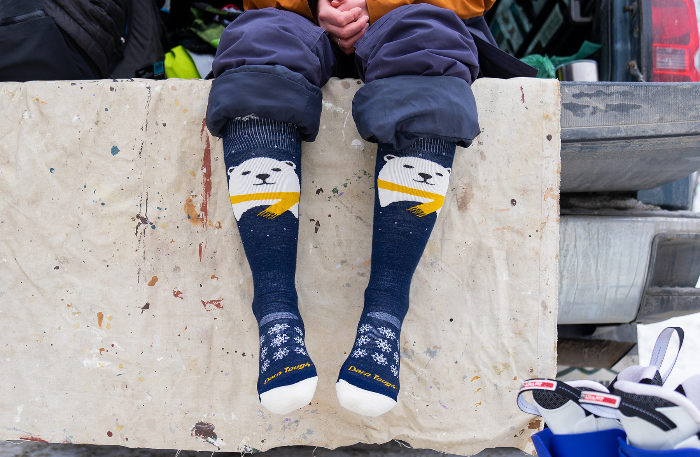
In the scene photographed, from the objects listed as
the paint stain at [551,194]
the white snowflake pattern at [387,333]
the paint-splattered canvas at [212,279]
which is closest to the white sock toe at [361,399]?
the white snowflake pattern at [387,333]

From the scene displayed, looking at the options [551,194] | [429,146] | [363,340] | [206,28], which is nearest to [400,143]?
[429,146]

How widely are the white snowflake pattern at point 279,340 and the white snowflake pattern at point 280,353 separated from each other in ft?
0.04

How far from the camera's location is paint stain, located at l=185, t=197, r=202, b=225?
97cm

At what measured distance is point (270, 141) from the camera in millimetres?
759

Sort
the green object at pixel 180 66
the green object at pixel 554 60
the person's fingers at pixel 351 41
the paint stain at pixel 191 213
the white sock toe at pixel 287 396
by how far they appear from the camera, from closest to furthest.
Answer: the white sock toe at pixel 287 396 < the person's fingers at pixel 351 41 < the paint stain at pixel 191 213 < the green object at pixel 554 60 < the green object at pixel 180 66

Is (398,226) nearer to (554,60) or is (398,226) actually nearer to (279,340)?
(279,340)

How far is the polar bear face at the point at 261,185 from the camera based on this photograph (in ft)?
2.47

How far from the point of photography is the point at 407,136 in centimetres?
71

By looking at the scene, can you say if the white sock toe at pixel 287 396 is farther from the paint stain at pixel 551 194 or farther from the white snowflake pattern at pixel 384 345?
the paint stain at pixel 551 194

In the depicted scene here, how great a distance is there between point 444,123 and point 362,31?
0.33 m

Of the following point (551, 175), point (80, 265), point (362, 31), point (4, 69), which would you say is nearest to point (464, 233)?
point (551, 175)

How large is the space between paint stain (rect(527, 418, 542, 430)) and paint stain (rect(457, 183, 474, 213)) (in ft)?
1.67

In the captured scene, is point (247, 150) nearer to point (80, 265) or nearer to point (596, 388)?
point (80, 265)

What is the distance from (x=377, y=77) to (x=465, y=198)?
0.38 meters
